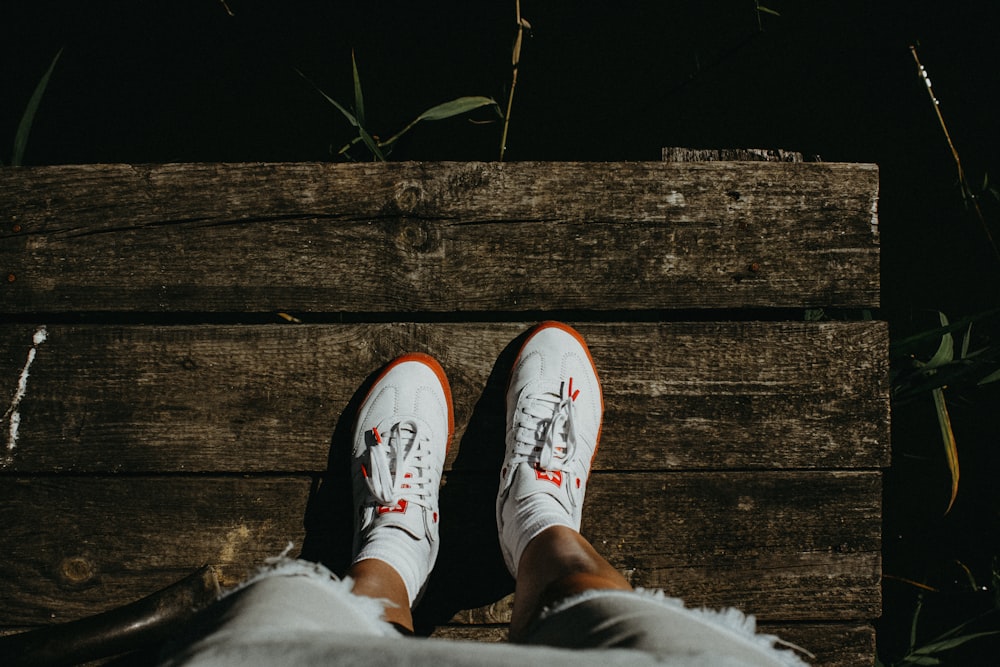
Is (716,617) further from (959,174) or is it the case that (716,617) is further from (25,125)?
(25,125)

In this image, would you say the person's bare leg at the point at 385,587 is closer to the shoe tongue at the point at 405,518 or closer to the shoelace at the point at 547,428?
the shoe tongue at the point at 405,518

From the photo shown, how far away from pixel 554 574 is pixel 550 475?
0.80 feet

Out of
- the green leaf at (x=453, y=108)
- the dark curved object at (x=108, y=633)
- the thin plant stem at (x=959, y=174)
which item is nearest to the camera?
the dark curved object at (x=108, y=633)

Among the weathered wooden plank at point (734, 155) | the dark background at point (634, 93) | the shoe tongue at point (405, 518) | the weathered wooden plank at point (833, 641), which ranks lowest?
the weathered wooden plank at point (833, 641)

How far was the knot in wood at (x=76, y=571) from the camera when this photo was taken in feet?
3.84

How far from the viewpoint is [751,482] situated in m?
1.20

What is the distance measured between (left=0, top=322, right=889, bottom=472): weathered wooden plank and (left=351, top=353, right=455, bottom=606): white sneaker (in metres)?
0.04

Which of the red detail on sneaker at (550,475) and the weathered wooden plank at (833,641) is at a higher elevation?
the red detail on sneaker at (550,475)

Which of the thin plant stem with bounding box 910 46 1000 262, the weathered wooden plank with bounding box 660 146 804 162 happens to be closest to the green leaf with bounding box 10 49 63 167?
the weathered wooden plank with bounding box 660 146 804 162

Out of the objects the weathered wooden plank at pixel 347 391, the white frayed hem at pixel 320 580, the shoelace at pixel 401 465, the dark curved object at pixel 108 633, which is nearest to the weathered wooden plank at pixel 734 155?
the weathered wooden plank at pixel 347 391

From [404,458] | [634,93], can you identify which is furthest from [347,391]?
[634,93]

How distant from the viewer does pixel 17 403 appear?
1.18 meters

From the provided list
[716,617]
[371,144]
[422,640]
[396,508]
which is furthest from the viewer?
[371,144]

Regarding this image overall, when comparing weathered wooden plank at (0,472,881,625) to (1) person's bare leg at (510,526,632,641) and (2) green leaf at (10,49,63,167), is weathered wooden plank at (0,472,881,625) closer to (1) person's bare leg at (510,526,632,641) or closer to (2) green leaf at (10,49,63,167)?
(1) person's bare leg at (510,526,632,641)
